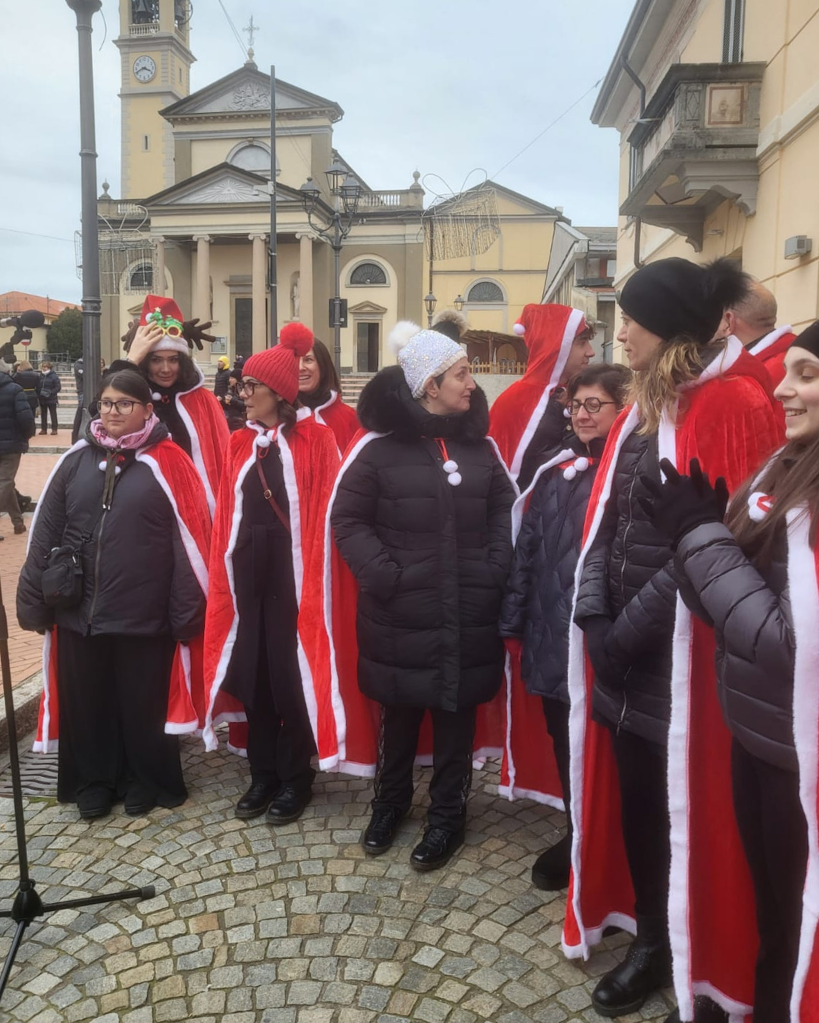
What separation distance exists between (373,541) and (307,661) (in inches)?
28.7

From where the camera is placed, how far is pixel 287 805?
364cm

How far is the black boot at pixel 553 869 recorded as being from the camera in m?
3.12

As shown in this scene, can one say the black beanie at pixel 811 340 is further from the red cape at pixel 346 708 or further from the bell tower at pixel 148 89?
the bell tower at pixel 148 89

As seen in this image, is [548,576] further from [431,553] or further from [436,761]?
[436,761]

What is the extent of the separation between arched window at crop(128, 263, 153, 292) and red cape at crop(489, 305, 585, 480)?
4021 centimetres

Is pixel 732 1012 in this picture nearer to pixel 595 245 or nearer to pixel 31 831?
pixel 31 831

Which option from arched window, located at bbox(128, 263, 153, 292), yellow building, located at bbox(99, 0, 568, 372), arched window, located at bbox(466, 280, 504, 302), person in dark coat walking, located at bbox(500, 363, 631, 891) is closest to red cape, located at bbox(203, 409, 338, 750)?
person in dark coat walking, located at bbox(500, 363, 631, 891)

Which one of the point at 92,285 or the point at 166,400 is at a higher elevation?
the point at 92,285

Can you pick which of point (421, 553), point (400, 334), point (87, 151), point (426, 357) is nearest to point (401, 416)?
point (426, 357)

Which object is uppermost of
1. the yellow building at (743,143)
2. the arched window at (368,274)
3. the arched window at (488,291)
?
the arched window at (368,274)

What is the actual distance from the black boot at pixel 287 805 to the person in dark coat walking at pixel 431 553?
44 centimetres

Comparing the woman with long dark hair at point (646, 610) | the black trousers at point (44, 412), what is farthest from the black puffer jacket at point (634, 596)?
the black trousers at point (44, 412)

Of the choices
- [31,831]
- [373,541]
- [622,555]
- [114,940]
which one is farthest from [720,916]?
[31,831]

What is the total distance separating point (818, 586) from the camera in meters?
1.66
